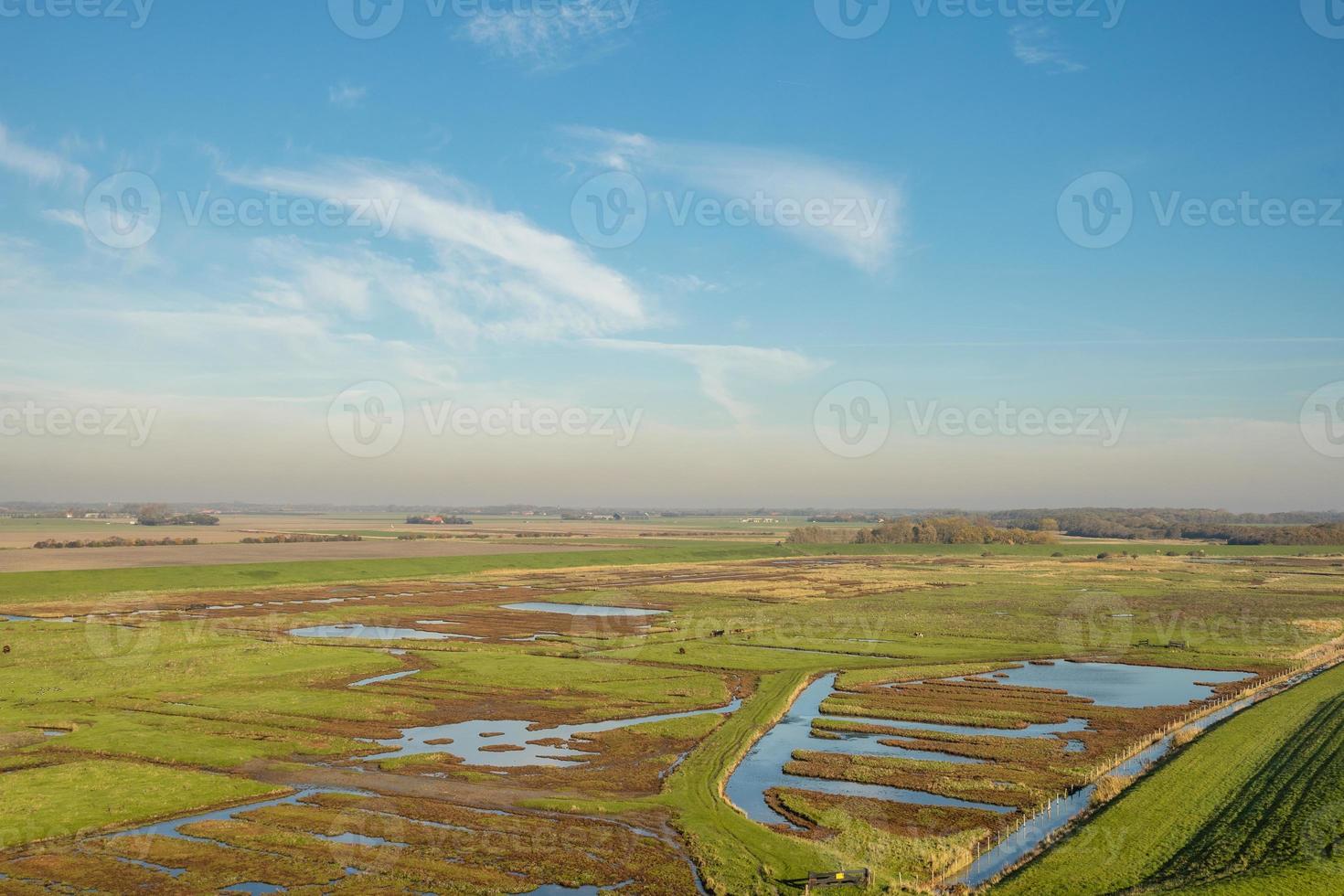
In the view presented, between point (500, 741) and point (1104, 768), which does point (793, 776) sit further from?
point (500, 741)

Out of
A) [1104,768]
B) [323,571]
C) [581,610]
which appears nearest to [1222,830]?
[1104,768]

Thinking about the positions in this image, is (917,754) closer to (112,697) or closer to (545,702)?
(545,702)

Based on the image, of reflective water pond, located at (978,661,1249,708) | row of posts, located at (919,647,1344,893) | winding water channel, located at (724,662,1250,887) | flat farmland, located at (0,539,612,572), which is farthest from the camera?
Answer: flat farmland, located at (0,539,612,572)

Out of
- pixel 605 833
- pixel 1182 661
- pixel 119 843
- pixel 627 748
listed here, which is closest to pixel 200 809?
pixel 119 843

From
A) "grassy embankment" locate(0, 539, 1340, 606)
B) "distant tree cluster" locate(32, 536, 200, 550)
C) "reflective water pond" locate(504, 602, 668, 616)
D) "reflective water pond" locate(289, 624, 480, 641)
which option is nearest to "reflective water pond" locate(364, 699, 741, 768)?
"reflective water pond" locate(289, 624, 480, 641)

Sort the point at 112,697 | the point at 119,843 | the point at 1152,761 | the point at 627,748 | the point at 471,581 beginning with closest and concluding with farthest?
1. the point at 119,843
2. the point at 1152,761
3. the point at 627,748
4. the point at 112,697
5. the point at 471,581

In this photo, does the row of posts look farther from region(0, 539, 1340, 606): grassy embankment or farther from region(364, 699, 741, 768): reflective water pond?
region(0, 539, 1340, 606): grassy embankment
